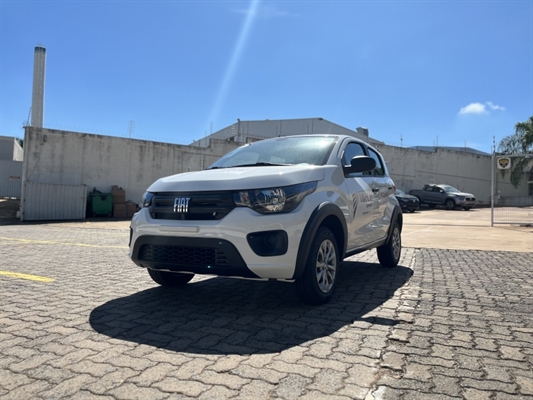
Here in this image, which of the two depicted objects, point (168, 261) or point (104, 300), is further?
point (104, 300)

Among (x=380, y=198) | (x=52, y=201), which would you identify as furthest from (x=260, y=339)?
(x=52, y=201)

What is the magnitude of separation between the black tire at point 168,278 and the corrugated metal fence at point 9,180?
1098 inches

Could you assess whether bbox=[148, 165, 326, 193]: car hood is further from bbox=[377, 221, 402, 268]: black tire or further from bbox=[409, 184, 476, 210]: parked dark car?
bbox=[409, 184, 476, 210]: parked dark car

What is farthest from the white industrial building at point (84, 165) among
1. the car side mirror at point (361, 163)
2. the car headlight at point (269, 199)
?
the car headlight at point (269, 199)

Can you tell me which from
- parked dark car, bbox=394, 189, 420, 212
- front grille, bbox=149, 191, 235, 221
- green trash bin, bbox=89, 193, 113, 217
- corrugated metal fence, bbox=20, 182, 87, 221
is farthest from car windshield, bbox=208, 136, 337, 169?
parked dark car, bbox=394, 189, 420, 212

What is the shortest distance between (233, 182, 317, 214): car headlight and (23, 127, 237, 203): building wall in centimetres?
1600

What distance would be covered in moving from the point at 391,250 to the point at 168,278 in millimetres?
3257

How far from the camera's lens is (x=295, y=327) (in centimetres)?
345

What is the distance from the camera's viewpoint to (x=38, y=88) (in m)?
29.4

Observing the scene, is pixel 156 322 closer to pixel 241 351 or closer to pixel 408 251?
pixel 241 351

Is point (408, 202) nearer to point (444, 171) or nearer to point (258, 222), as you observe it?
point (444, 171)

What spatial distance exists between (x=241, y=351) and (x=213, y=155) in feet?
66.6

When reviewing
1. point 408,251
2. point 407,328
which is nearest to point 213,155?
point 408,251

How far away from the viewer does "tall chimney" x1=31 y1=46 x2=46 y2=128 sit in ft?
95.7
